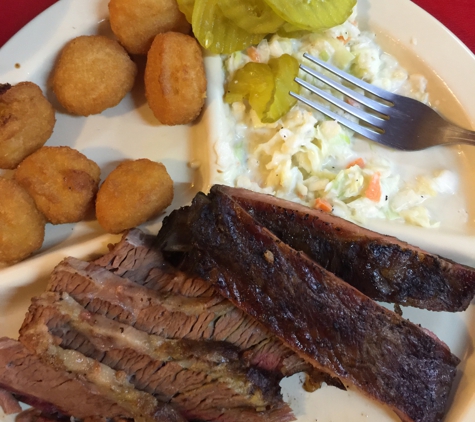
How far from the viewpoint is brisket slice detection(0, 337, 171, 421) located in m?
1.91

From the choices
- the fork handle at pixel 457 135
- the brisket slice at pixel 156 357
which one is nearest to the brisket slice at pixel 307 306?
the brisket slice at pixel 156 357

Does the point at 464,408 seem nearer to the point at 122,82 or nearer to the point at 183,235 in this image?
the point at 183,235

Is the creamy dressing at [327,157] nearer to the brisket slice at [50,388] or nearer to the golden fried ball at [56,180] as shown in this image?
the golden fried ball at [56,180]

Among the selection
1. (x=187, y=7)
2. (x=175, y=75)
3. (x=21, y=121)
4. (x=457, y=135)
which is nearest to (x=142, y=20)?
(x=187, y=7)

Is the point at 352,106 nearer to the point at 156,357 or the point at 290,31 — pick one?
the point at 290,31

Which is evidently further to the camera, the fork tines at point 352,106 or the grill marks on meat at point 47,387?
the fork tines at point 352,106

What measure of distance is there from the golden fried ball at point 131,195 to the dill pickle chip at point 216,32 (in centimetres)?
72

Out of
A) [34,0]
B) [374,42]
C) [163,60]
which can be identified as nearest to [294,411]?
[163,60]

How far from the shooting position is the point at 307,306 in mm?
1858

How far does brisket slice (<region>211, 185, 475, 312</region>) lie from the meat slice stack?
46 centimetres

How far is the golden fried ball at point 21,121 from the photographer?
2008 mm

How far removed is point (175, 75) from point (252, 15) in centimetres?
52

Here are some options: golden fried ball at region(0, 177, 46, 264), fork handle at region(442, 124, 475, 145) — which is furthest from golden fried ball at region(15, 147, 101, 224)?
fork handle at region(442, 124, 475, 145)

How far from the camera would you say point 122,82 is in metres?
2.19
